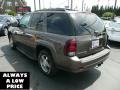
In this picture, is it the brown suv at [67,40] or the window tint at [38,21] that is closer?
the brown suv at [67,40]

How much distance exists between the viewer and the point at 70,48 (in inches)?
163

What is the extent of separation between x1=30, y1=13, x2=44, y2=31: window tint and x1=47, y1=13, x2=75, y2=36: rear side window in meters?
0.35

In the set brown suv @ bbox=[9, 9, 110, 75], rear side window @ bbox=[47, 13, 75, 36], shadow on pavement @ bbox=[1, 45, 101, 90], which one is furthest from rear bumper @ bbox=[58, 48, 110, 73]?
rear side window @ bbox=[47, 13, 75, 36]

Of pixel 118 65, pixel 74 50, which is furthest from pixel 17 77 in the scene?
pixel 118 65

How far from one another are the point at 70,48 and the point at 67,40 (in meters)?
0.20

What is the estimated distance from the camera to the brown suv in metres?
4.20

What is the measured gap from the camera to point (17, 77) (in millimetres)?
3994

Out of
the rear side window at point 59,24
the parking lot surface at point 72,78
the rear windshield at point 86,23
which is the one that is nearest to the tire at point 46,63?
the parking lot surface at point 72,78

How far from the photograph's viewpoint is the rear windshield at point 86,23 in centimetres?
437

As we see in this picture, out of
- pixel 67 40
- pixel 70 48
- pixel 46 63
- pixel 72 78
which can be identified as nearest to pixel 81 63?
pixel 70 48

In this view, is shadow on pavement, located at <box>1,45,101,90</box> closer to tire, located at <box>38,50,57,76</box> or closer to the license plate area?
tire, located at <box>38,50,57,76</box>

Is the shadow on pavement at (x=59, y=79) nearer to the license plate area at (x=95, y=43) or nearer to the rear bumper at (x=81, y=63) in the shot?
the rear bumper at (x=81, y=63)

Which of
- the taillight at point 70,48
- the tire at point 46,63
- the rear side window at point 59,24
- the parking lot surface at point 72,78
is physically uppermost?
the rear side window at point 59,24

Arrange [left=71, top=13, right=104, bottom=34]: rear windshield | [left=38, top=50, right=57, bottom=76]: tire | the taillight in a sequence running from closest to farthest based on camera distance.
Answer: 1. the taillight
2. [left=71, top=13, right=104, bottom=34]: rear windshield
3. [left=38, top=50, right=57, bottom=76]: tire
